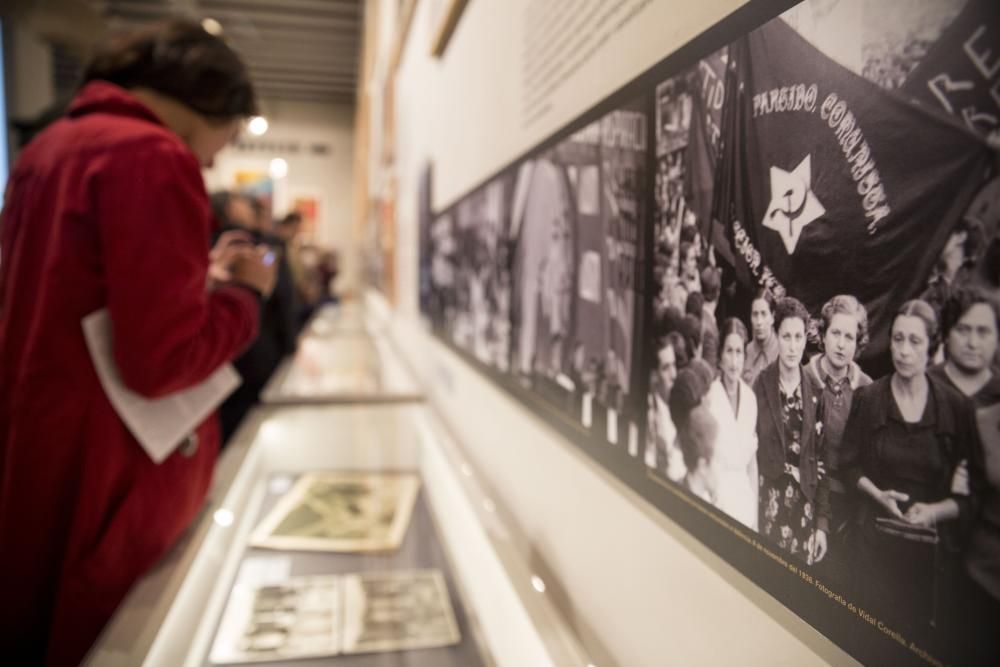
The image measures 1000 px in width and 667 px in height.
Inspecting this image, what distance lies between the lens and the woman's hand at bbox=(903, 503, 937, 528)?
35 centimetres

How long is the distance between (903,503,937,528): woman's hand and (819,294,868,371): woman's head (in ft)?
0.31

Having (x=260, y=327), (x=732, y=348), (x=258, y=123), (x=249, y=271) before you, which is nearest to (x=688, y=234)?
(x=732, y=348)

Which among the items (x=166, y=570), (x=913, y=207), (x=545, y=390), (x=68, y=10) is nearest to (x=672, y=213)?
(x=913, y=207)

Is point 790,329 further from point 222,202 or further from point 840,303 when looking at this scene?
point 222,202

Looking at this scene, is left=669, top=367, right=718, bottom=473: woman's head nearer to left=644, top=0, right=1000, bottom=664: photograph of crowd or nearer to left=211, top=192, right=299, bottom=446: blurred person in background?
left=644, top=0, right=1000, bottom=664: photograph of crowd

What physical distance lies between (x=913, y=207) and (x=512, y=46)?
3.37ft

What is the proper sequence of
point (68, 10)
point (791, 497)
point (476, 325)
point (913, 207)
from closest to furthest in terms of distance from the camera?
point (913, 207)
point (791, 497)
point (476, 325)
point (68, 10)

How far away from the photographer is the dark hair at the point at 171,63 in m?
1.30

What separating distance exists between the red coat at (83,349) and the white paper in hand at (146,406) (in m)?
0.02

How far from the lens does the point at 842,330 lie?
0.42 metres

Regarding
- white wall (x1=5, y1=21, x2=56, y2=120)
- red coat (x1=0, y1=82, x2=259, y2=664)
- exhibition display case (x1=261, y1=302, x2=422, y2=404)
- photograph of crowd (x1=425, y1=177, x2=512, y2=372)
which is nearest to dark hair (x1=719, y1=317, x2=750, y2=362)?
photograph of crowd (x1=425, y1=177, x2=512, y2=372)

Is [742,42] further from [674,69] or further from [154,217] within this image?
[154,217]

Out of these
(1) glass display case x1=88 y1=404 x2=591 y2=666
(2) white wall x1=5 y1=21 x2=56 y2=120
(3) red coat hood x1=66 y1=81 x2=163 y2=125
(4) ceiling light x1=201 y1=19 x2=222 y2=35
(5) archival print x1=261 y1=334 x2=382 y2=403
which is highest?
(2) white wall x1=5 y1=21 x2=56 y2=120

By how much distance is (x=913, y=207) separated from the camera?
0.36 metres
